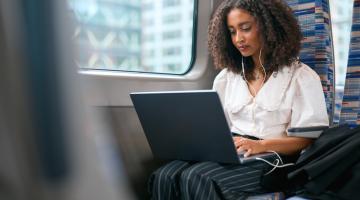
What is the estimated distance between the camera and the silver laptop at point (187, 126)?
115 centimetres

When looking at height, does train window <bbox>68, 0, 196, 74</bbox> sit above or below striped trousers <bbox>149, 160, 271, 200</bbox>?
above

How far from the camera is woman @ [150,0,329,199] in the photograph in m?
1.29

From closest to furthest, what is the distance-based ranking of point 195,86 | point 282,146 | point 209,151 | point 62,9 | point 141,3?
1. point 62,9
2. point 209,151
3. point 282,146
4. point 141,3
5. point 195,86

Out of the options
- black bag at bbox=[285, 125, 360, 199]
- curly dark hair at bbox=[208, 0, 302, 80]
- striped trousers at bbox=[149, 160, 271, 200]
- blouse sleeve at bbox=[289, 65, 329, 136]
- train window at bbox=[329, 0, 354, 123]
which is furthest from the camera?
train window at bbox=[329, 0, 354, 123]

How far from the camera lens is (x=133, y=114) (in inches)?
64.8

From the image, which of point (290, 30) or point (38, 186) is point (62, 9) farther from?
point (290, 30)

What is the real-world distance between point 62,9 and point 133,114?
1.41m

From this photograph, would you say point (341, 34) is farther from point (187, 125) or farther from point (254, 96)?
point (187, 125)

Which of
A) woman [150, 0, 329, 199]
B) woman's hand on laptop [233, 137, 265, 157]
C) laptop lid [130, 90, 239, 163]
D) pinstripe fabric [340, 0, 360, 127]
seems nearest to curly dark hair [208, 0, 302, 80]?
woman [150, 0, 329, 199]

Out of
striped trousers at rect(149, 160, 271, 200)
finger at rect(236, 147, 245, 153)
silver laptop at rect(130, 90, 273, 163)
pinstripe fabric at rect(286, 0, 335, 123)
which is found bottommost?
striped trousers at rect(149, 160, 271, 200)

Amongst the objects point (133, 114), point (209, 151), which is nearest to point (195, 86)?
point (133, 114)

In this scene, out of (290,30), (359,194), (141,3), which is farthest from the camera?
(141,3)

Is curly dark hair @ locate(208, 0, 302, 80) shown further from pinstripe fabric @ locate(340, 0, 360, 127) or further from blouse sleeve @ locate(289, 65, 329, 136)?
pinstripe fabric @ locate(340, 0, 360, 127)

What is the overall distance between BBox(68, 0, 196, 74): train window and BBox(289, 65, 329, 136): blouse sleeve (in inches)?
26.7
